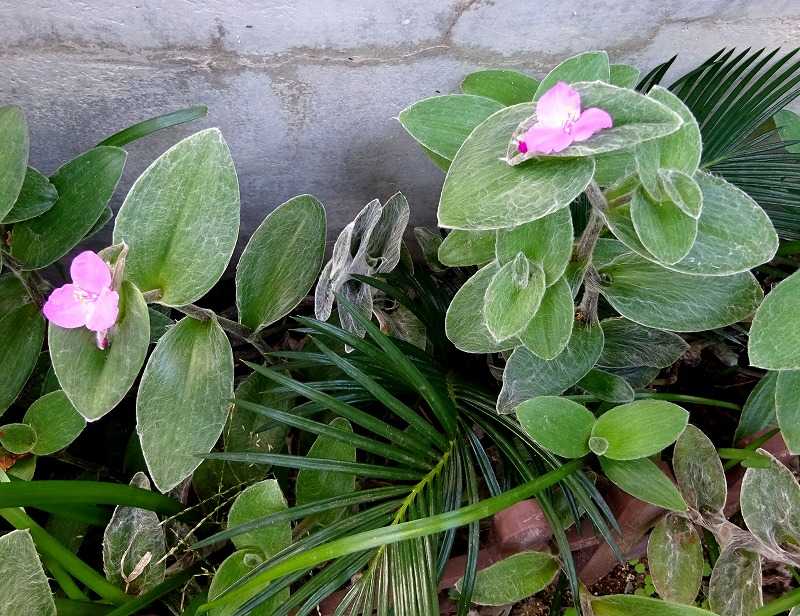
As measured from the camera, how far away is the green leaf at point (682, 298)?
2.32 ft

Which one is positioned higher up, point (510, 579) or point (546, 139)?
point (546, 139)

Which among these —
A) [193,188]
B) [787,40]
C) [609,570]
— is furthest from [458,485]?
[787,40]

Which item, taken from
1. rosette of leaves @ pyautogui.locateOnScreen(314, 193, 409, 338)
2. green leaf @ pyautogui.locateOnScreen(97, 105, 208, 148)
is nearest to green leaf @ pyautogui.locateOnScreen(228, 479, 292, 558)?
rosette of leaves @ pyautogui.locateOnScreen(314, 193, 409, 338)

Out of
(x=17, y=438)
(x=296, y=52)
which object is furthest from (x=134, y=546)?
(x=296, y=52)

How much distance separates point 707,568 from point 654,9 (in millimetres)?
767

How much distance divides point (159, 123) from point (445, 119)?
36cm

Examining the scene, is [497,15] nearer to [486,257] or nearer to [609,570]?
[486,257]

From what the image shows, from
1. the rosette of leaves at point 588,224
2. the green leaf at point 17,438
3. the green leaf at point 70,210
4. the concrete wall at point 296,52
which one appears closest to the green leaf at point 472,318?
the rosette of leaves at point 588,224

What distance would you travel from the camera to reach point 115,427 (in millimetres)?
1038

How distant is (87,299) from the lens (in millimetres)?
624

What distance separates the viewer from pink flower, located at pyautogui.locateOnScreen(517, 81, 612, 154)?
50cm

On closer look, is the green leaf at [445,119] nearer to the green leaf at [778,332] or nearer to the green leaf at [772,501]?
the green leaf at [778,332]

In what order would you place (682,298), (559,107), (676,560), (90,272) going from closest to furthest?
1. (559,107)
2. (90,272)
3. (682,298)
4. (676,560)

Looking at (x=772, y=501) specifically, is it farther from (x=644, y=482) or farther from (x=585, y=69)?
(x=585, y=69)
